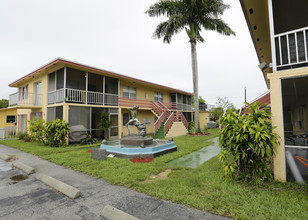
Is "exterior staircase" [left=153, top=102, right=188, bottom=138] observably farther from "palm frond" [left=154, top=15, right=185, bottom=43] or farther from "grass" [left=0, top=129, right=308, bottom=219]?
"grass" [left=0, top=129, right=308, bottom=219]

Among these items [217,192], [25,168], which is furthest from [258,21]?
[25,168]

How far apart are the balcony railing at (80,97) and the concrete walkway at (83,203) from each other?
739 cm

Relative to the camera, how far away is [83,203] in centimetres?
321

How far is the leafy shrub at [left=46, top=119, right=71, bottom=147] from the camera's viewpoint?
946 cm

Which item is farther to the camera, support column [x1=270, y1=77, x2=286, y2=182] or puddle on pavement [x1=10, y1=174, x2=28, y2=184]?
puddle on pavement [x1=10, y1=174, x2=28, y2=184]

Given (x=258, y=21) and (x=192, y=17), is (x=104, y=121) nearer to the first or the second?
(x=258, y=21)

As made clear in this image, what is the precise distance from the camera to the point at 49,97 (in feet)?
39.5

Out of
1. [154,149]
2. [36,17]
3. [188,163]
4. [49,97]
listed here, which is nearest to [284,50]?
[188,163]

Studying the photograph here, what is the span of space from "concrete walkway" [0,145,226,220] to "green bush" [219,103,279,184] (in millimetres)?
1777

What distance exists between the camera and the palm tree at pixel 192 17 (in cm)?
1386

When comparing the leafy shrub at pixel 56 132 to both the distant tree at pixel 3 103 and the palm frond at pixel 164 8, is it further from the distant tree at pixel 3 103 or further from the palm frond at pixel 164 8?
the distant tree at pixel 3 103

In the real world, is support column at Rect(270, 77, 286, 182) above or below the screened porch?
below

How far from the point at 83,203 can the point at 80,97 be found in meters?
10.2

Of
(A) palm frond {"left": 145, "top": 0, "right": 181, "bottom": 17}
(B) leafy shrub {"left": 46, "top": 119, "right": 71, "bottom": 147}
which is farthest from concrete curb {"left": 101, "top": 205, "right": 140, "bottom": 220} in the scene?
(A) palm frond {"left": 145, "top": 0, "right": 181, "bottom": 17}
